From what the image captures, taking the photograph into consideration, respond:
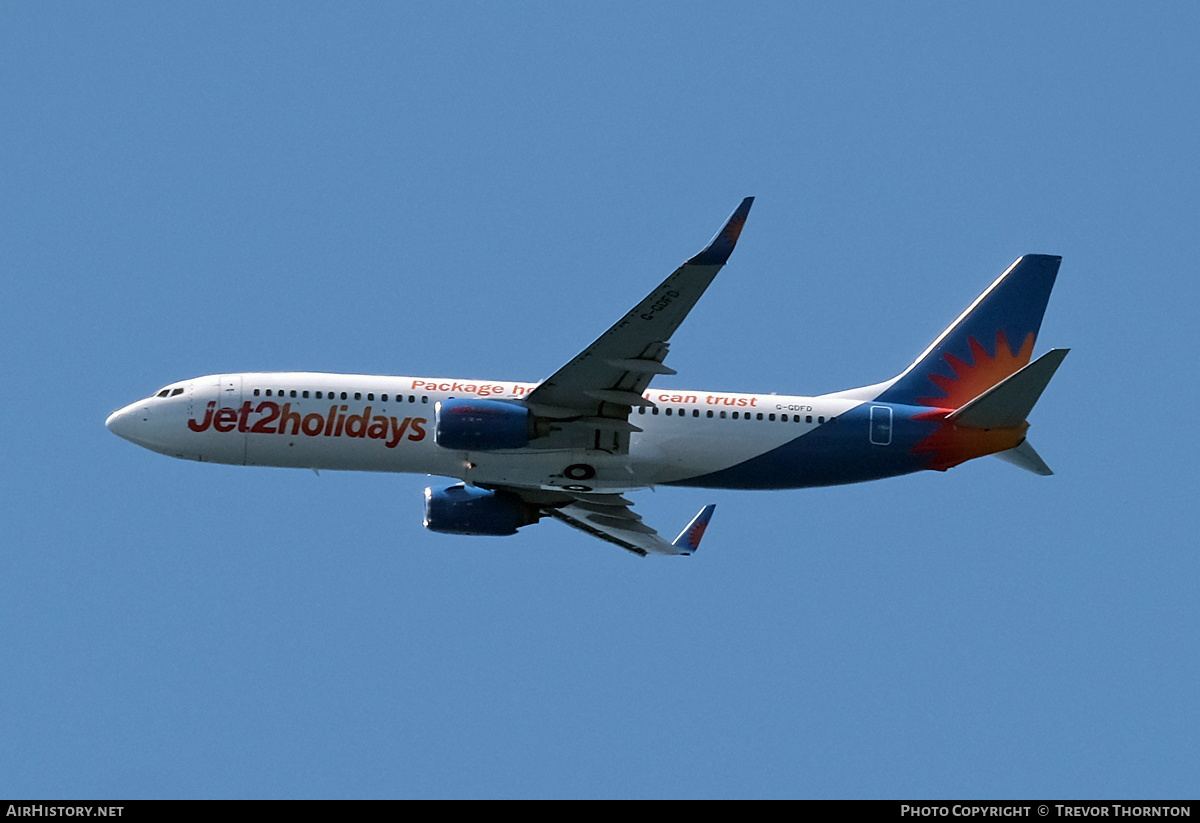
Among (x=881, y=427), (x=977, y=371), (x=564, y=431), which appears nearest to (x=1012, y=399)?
(x=881, y=427)

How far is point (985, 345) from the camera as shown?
54.0m

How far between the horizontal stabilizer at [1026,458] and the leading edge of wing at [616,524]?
10743 mm

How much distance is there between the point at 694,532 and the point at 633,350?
1216cm

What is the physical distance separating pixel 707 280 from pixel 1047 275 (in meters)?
16.3

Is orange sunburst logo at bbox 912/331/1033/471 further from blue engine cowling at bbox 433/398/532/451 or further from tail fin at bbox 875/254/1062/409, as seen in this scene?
blue engine cowling at bbox 433/398/532/451

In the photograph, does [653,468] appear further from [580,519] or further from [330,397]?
[330,397]

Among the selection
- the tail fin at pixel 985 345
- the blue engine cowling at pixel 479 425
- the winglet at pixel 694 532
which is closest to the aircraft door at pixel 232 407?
the blue engine cowling at pixel 479 425

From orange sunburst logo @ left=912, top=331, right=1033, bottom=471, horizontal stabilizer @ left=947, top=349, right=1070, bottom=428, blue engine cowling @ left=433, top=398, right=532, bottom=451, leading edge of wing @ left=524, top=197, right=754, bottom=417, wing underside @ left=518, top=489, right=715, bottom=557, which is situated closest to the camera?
leading edge of wing @ left=524, top=197, right=754, bottom=417

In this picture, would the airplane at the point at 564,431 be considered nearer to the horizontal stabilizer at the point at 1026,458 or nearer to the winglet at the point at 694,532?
the horizontal stabilizer at the point at 1026,458

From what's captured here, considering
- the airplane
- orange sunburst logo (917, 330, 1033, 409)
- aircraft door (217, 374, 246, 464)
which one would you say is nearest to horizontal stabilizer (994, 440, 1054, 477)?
the airplane

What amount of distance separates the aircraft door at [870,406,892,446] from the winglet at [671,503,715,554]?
7745 mm

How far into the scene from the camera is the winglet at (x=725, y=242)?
1678 inches

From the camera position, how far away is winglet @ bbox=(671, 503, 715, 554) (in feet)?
186

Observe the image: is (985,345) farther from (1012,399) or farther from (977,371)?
(1012,399)
